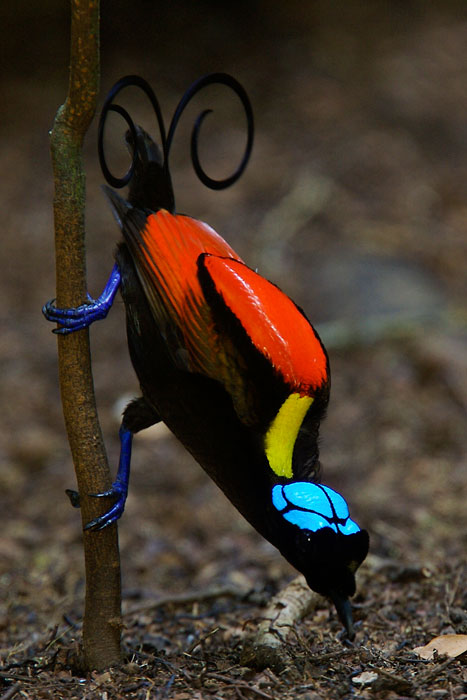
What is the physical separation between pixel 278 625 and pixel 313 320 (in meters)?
3.89

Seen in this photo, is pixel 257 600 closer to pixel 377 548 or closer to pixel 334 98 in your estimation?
pixel 377 548

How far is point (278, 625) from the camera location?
2.72 meters

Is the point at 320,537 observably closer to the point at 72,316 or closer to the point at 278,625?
the point at 278,625

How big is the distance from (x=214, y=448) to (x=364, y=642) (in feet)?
3.12

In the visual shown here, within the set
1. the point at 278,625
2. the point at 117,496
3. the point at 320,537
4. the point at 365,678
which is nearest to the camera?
the point at 320,537

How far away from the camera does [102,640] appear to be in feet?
8.21

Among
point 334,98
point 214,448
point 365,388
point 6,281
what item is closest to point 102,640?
point 214,448

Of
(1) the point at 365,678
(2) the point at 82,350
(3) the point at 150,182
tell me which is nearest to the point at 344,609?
(1) the point at 365,678

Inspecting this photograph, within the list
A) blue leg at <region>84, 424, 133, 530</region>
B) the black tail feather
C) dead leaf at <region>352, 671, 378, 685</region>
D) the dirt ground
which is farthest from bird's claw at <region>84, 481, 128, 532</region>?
the black tail feather

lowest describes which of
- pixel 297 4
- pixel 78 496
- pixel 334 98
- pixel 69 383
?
pixel 78 496

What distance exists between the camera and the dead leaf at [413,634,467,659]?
251 centimetres

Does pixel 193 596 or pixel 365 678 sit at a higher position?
pixel 365 678

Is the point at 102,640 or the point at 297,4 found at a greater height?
the point at 297,4

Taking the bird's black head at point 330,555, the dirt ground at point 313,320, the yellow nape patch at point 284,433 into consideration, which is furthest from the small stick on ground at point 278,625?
the yellow nape patch at point 284,433
